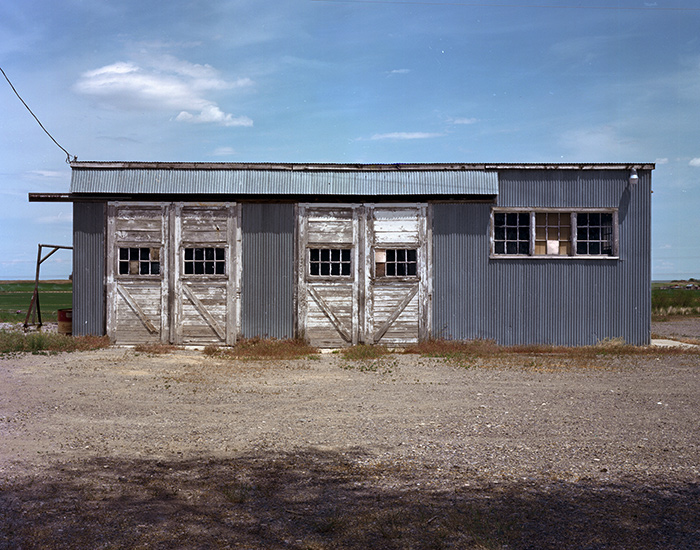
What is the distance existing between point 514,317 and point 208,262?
8.20 metres

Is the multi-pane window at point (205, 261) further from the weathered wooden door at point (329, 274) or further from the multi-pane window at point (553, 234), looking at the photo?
A: the multi-pane window at point (553, 234)

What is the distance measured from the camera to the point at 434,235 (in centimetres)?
1599

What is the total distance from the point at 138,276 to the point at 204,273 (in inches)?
69.1

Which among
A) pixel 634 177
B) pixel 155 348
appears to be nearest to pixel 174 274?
pixel 155 348

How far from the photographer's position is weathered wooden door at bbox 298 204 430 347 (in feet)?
52.2

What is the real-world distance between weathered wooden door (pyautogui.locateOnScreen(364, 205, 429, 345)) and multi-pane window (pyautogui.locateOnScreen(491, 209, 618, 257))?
82.8 inches

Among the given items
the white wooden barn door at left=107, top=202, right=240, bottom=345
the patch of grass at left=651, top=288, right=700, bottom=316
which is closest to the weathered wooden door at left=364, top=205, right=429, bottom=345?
the white wooden barn door at left=107, top=202, right=240, bottom=345

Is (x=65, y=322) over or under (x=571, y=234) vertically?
under

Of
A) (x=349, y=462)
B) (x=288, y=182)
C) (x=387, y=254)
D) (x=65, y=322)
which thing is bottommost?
(x=349, y=462)

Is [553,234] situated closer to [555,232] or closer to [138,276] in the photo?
[555,232]

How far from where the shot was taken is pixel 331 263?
52.5 feet

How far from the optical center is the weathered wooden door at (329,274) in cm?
1587

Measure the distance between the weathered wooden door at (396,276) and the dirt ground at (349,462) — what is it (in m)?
5.17

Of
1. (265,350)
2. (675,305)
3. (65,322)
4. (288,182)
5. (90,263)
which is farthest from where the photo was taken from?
(675,305)
